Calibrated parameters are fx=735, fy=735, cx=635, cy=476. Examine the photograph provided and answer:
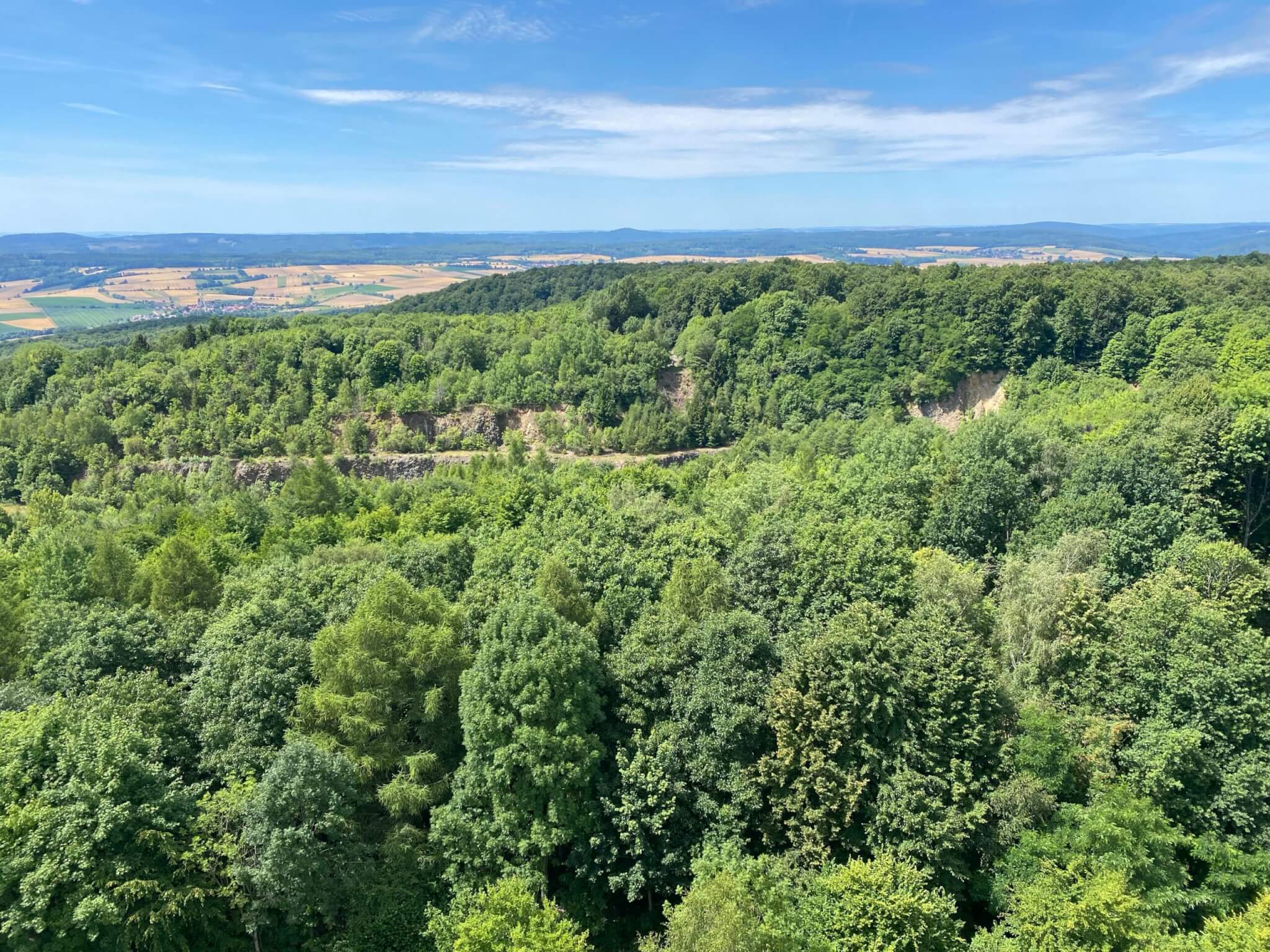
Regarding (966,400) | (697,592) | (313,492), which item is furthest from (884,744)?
(966,400)

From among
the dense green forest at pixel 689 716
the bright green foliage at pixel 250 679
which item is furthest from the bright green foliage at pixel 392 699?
the bright green foliage at pixel 250 679

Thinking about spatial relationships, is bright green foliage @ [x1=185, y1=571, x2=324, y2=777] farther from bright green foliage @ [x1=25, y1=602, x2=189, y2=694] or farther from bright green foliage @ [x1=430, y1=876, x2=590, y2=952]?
bright green foliage @ [x1=430, y1=876, x2=590, y2=952]

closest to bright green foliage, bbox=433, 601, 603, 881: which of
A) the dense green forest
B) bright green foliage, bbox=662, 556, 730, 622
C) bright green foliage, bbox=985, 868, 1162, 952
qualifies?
the dense green forest

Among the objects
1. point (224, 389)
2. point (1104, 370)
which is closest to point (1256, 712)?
point (1104, 370)

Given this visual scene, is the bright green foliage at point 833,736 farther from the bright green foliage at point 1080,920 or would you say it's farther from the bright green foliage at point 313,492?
the bright green foliage at point 313,492

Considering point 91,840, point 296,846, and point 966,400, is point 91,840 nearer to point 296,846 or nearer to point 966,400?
point 296,846

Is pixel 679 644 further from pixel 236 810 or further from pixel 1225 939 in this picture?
pixel 1225 939
